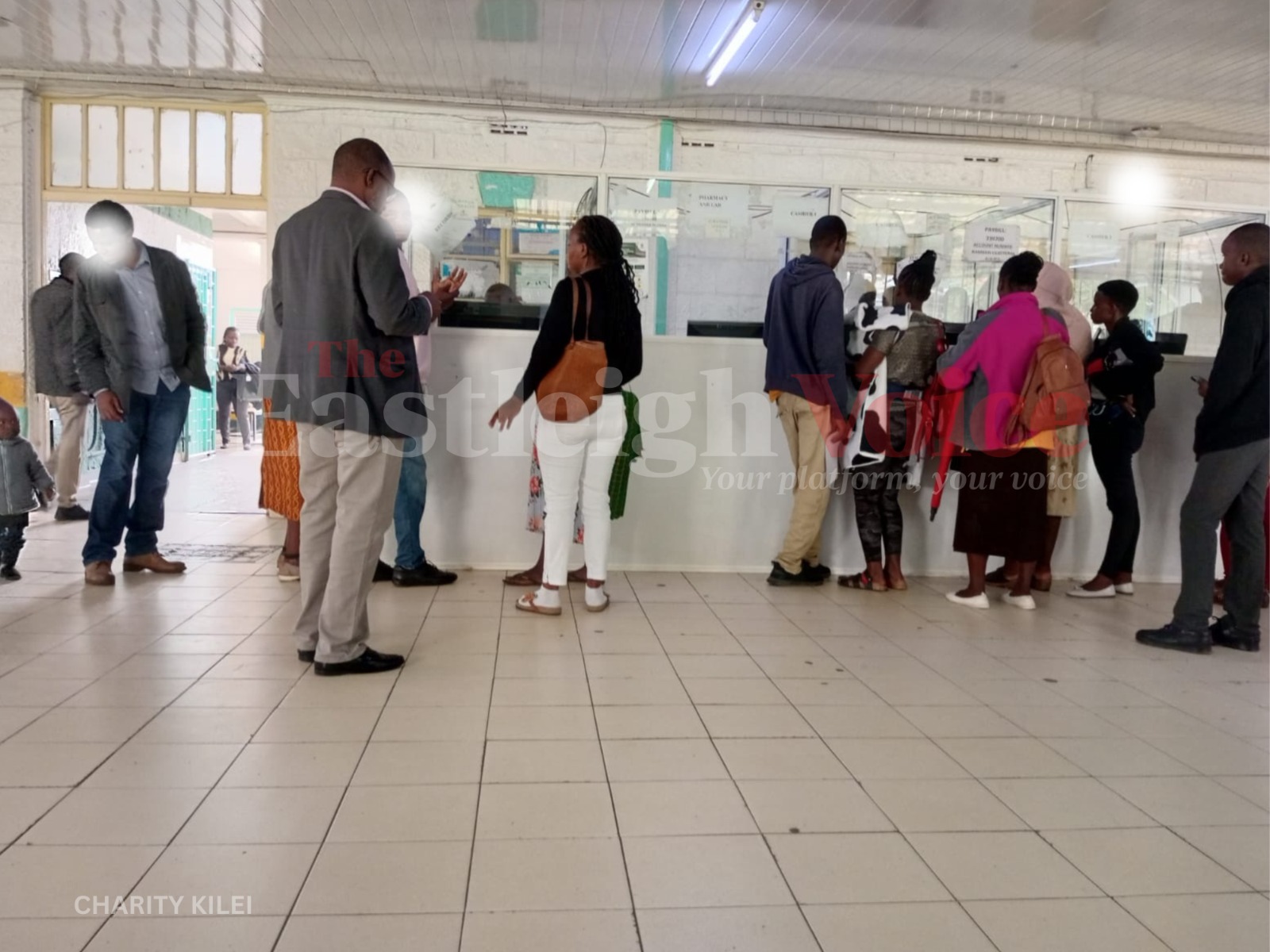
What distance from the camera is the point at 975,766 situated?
2174 mm

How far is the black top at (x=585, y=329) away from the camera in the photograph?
320 centimetres

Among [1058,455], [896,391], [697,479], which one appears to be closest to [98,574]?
[697,479]

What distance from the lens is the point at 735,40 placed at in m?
5.23

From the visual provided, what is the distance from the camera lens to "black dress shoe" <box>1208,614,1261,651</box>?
10.9 feet

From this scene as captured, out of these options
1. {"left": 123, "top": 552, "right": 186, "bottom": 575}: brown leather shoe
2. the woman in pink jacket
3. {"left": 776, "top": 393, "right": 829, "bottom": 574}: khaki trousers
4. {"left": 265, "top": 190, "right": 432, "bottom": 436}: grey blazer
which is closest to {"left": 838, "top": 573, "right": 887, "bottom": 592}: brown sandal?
{"left": 776, "top": 393, "right": 829, "bottom": 574}: khaki trousers

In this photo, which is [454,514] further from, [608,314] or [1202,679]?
[1202,679]

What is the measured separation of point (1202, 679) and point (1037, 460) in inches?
40.2

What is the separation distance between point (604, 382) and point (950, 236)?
91.2 inches

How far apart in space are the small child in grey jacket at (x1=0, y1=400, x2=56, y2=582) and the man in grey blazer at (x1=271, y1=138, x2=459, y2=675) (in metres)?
1.84

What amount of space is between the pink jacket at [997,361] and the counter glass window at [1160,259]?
1208mm

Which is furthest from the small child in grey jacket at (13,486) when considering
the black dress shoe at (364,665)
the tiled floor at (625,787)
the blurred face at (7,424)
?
the black dress shoe at (364,665)

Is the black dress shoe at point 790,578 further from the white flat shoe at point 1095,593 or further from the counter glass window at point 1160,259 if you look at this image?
the counter glass window at point 1160,259

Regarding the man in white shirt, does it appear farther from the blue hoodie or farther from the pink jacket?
Answer: the pink jacket

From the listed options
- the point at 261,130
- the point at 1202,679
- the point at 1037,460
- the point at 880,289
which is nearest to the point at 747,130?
the point at 880,289
